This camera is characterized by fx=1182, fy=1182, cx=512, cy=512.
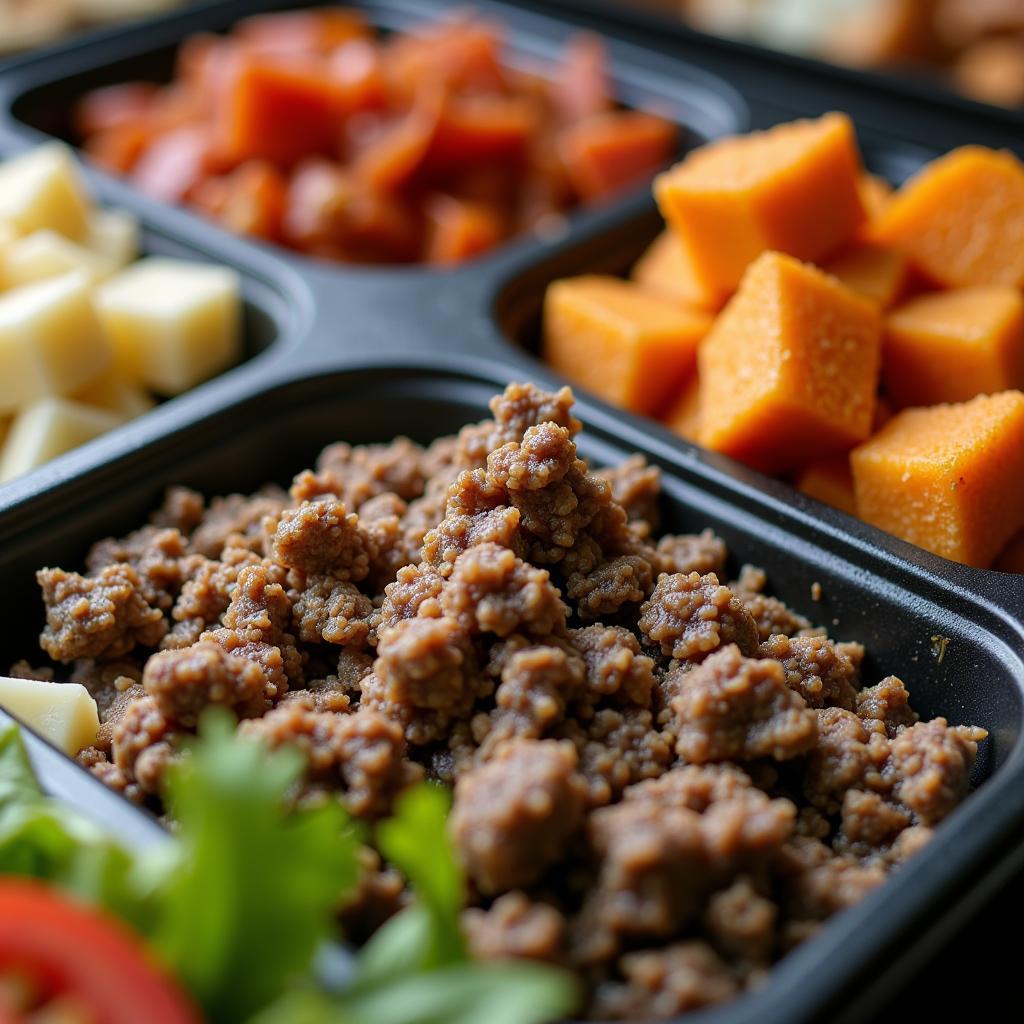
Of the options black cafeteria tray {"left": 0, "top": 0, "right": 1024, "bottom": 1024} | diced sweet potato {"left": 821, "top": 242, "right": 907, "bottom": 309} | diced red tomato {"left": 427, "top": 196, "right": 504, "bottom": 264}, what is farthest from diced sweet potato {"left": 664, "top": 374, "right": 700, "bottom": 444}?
diced red tomato {"left": 427, "top": 196, "right": 504, "bottom": 264}

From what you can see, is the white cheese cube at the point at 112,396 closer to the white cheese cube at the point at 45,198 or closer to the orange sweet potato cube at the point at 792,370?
the white cheese cube at the point at 45,198

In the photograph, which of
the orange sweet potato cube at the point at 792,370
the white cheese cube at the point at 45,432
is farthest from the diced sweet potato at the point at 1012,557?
the white cheese cube at the point at 45,432

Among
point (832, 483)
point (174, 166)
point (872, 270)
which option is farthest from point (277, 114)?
point (832, 483)

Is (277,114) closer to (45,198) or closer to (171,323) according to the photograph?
(45,198)

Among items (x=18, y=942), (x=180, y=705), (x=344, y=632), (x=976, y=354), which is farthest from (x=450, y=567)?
(x=976, y=354)

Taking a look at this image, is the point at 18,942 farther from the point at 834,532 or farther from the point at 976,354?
the point at 976,354

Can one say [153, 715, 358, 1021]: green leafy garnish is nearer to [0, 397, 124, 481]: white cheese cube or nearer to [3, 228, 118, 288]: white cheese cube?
[0, 397, 124, 481]: white cheese cube
